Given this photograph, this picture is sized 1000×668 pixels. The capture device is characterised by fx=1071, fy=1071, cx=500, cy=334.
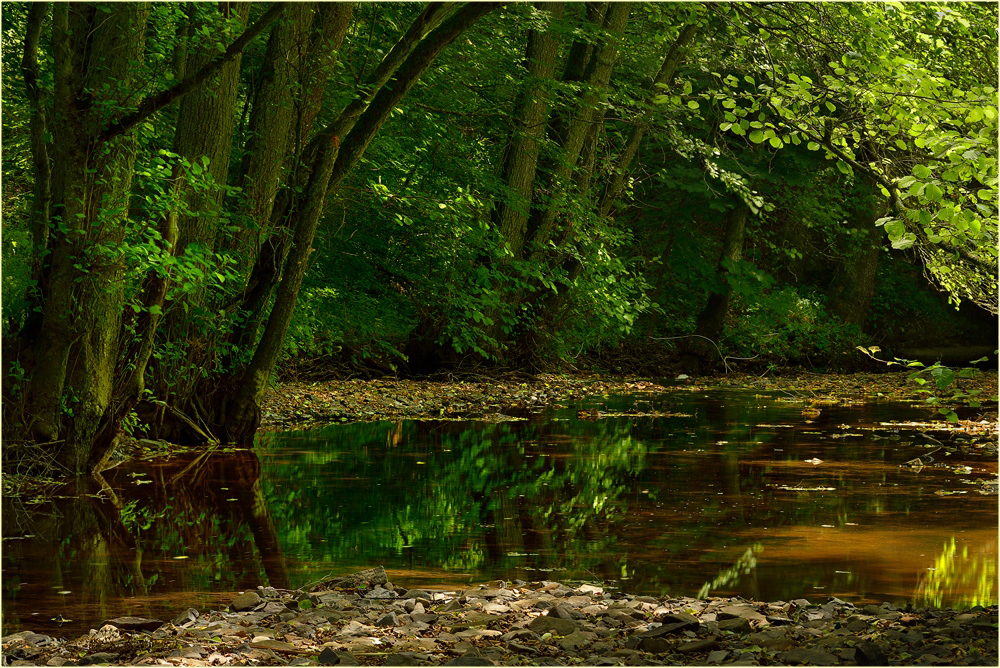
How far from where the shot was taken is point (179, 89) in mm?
8102

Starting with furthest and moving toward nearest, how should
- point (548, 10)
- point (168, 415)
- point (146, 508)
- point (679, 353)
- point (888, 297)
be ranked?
point (888, 297)
point (679, 353)
point (548, 10)
point (168, 415)
point (146, 508)

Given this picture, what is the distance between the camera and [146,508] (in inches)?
310

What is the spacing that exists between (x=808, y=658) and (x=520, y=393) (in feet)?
46.5

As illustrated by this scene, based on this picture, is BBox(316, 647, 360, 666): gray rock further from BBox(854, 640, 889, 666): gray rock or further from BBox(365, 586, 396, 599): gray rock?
BBox(854, 640, 889, 666): gray rock

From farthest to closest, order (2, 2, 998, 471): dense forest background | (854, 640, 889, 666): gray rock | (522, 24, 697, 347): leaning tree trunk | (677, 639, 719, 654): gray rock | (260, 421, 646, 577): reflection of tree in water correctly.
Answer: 1. (522, 24, 697, 347): leaning tree trunk
2. (2, 2, 998, 471): dense forest background
3. (260, 421, 646, 577): reflection of tree in water
4. (677, 639, 719, 654): gray rock
5. (854, 640, 889, 666): gray rock

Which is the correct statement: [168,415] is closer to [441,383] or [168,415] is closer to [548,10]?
[441,383]

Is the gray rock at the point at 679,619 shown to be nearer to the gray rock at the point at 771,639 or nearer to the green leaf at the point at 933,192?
the gray rock at the point at 771,639

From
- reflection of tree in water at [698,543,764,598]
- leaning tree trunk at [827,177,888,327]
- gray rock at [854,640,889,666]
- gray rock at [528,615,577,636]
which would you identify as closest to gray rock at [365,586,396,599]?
gray rock at [528,615,577,636]

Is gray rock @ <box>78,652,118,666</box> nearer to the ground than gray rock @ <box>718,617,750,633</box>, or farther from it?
nearer to the ground

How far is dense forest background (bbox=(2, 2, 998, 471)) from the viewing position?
8.18 metres

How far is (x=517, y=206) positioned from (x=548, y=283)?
130 cm

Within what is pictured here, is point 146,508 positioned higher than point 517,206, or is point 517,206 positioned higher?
point 517,206

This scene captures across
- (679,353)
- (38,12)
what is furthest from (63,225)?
(679,353)

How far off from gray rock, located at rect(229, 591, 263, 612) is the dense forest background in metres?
3.60
